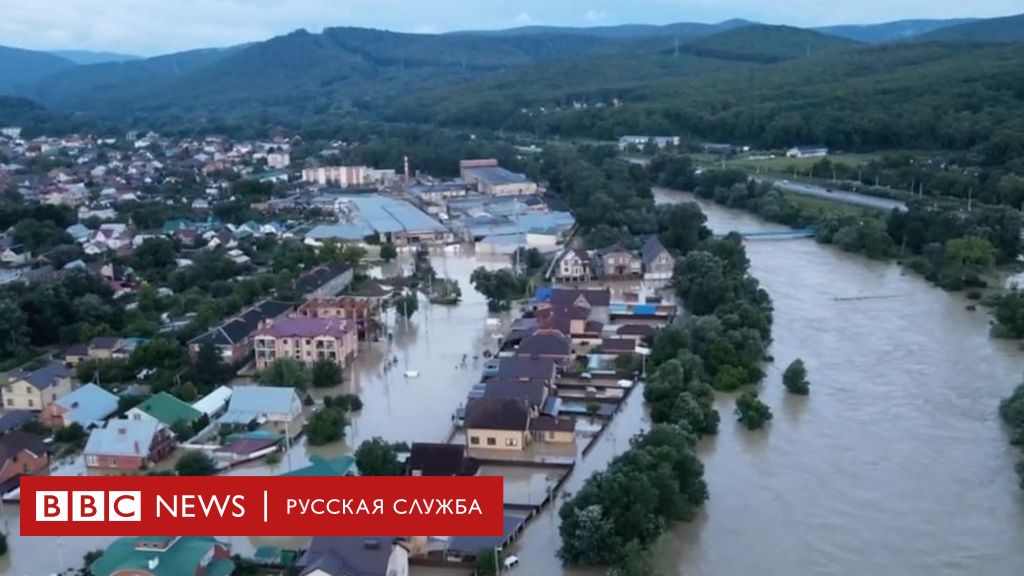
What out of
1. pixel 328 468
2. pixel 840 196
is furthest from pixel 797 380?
pixel 840 196

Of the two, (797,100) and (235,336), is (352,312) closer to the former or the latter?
(235,336)

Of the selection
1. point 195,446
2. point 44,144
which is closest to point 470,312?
point 195,446

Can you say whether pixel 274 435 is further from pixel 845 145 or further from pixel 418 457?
pixel 845 145

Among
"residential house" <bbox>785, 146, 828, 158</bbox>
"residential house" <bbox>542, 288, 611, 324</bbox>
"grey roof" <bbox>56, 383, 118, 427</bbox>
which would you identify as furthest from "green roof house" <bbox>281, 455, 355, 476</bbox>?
"residential house" <bbox>785, 146, 828, 158</bbox>

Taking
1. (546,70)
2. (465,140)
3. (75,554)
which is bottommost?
(75,554)

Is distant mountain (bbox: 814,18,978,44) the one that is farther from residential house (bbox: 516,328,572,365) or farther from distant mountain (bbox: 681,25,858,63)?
residential house (bbox: 516,328,572,365)

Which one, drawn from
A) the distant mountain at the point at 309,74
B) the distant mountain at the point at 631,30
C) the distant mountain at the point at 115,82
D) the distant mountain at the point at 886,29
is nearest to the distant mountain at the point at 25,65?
the distant mountain at the point at 115,82
